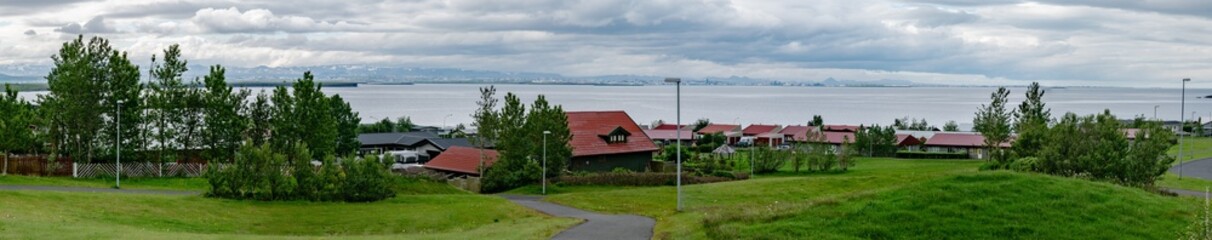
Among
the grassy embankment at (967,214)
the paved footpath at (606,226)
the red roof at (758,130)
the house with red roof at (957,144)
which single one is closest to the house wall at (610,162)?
the paved footpath at (606,226)

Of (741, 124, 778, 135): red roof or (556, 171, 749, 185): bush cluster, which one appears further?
(741, 124, 778, 135): red roof

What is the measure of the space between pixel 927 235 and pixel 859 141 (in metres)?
76.7

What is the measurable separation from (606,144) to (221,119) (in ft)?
78.7

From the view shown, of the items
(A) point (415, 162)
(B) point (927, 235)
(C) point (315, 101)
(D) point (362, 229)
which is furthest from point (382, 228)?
(A) point (415, 162)

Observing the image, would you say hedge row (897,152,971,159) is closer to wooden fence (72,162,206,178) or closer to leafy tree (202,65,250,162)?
leafy tree (202,65,250,162)

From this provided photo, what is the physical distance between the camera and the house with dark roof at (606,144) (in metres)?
64.4

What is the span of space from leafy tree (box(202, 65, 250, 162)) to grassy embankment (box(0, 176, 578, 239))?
1927 cm

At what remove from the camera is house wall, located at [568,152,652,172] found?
2505 inches

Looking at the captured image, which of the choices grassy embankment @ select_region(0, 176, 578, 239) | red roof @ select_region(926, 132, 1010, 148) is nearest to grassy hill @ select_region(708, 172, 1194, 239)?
grassy embankment @ select_region(0, 176, 578, 239)

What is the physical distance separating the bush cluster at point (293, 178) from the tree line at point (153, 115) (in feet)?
37.0

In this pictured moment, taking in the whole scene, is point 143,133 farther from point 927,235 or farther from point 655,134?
point 655,134

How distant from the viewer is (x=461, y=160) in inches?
2606

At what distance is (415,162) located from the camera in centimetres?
8388

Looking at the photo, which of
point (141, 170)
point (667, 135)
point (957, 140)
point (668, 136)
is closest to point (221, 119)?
point (141, 170)
